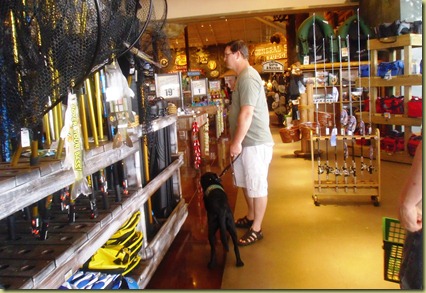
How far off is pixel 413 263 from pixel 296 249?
66.4 inches

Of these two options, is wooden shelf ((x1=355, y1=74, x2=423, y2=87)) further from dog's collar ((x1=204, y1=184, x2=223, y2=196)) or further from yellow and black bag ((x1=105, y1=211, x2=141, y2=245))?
yellow and black bag ((x1=105, y1=211, x2=141, y2=245))

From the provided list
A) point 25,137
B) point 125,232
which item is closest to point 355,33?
point 125,232

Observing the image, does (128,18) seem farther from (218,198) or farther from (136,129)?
(218,198)

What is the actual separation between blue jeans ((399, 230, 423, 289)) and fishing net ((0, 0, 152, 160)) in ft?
4.81

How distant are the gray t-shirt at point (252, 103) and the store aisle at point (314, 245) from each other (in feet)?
2.93

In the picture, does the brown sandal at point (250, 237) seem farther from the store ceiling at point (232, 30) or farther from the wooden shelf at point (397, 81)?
the store ceiling at point (232, 30)

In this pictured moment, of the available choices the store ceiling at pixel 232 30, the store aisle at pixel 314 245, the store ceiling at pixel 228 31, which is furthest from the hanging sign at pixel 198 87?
the store ceiling at pixel 228 31

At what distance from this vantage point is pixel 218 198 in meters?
3.14

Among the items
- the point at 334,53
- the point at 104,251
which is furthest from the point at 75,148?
the point at 334,53

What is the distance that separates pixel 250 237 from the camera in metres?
3.44

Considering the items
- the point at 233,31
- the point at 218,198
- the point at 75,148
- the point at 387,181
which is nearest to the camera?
the point at 75,148

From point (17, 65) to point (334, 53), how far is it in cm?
766

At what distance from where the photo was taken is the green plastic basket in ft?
6.59

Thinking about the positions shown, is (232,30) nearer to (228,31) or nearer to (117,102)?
(228,31)
